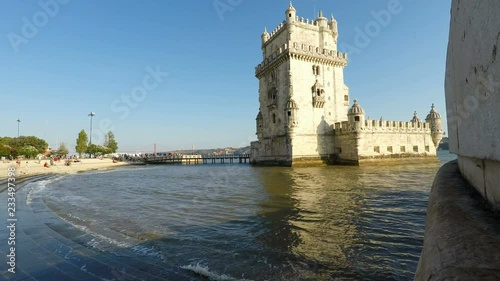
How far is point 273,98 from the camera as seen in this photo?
36.3 m

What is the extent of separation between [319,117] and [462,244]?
33.5 metres

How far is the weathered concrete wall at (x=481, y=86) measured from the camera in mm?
1461

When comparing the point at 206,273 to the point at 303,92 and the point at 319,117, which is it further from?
the point at 319,117

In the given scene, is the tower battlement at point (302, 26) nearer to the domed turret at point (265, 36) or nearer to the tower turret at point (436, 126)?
the domed turret at point (265, 36)

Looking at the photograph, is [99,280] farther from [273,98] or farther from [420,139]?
[420,139]

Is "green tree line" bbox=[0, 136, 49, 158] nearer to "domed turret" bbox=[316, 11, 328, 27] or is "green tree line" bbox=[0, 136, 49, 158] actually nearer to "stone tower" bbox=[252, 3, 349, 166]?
"stone tower" bbox=[252, 3, 349, 166]

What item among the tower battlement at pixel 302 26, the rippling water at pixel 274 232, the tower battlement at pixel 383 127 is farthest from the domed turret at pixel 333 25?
the rippling water at pixel 274 232

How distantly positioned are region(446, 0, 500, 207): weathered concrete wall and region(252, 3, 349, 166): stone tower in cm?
2936

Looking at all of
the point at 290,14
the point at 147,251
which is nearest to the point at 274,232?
the point at 147,251

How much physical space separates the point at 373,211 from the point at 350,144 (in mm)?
24224

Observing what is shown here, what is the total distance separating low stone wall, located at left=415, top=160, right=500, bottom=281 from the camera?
3.77ft

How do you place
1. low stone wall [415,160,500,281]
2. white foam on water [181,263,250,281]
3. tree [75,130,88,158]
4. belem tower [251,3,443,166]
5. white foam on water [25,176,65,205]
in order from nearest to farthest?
low stone wall [415,160,500,281] < white foam on water [181,263,250,281] < white foam on water [25,176,65,205] < belem tower [251,3,443,166] < tree [75,130,88,158]

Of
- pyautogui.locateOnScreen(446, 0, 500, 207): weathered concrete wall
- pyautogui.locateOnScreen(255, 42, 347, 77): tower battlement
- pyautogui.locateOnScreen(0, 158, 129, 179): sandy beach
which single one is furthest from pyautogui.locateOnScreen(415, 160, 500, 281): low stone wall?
pyautogui.locateOnScreen(255, 42, 347, 77): tower battlement

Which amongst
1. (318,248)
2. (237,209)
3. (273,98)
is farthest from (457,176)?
(273,98)
